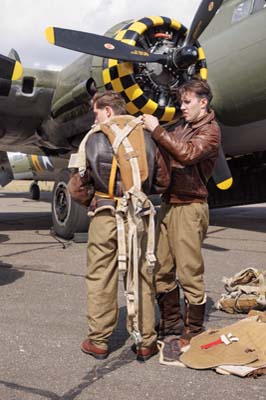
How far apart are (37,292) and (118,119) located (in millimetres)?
2394

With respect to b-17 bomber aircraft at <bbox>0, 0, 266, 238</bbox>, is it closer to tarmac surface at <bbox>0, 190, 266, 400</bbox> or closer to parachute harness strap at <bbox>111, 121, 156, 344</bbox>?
tarmac surface at <bbox>0, 190, 266, 400</bbox>

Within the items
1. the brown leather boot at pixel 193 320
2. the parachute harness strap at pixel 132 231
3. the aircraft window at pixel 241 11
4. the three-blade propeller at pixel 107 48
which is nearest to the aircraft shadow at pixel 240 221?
the aircraft window at pixel 241 11

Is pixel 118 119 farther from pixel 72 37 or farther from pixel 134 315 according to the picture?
pixel 72 37

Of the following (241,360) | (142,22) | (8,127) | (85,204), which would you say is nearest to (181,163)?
(85,204)

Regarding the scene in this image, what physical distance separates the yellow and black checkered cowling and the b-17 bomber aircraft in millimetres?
14

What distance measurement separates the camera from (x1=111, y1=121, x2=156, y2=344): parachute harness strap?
3240mm

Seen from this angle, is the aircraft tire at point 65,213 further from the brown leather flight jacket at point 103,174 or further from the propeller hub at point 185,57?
the brown leather flight jacket at point 103,174

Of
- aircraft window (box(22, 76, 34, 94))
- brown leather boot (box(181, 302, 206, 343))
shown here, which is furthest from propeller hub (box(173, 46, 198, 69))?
brown leather boot (box(181, 302, 206, 343))

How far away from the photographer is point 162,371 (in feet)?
10.6

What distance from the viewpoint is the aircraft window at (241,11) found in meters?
8.43

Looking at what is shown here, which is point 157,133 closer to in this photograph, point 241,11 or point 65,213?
point 65,213

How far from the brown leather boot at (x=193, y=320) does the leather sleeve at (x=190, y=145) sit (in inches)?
39.0

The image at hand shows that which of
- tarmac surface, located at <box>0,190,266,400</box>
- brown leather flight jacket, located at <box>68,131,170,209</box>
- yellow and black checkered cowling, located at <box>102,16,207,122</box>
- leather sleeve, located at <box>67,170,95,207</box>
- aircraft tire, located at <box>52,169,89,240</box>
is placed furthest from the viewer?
aircraft tire, located at <box>52,169,89,240</box>

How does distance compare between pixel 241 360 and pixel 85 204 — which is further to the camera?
pixel 85 204
